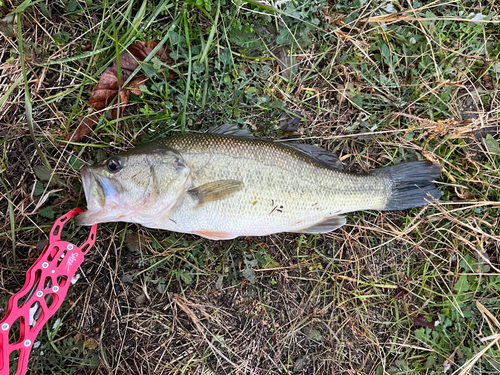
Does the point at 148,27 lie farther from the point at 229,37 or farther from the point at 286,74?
the point at 286,74

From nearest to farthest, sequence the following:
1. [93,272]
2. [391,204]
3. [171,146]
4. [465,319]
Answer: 1. [171,146]
2. [93,272]
3. [391,204]
4. [465,319]

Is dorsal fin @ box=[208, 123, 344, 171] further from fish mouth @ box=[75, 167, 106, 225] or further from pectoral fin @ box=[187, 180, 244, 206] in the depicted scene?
fish mouth @ box=[75, 167, 106, 225]

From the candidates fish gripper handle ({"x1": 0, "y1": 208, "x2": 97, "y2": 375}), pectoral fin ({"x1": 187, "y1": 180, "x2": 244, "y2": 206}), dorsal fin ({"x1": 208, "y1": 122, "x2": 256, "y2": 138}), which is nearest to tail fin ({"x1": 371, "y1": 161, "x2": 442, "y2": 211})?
dorsal fin ({"x1": 208, "y1": 122, "x2": 256, "y2": 138})

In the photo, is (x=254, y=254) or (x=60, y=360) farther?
(x=254, y=254)

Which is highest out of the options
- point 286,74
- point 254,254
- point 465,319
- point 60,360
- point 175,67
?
point 175,67

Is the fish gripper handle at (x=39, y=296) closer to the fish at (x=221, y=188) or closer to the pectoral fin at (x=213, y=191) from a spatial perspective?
the fish at (x=221, y=188)

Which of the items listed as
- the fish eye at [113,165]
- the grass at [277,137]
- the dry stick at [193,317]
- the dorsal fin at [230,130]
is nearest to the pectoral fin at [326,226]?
the grass at [277,137]

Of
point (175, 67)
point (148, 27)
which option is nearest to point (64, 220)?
point (175, 67)
